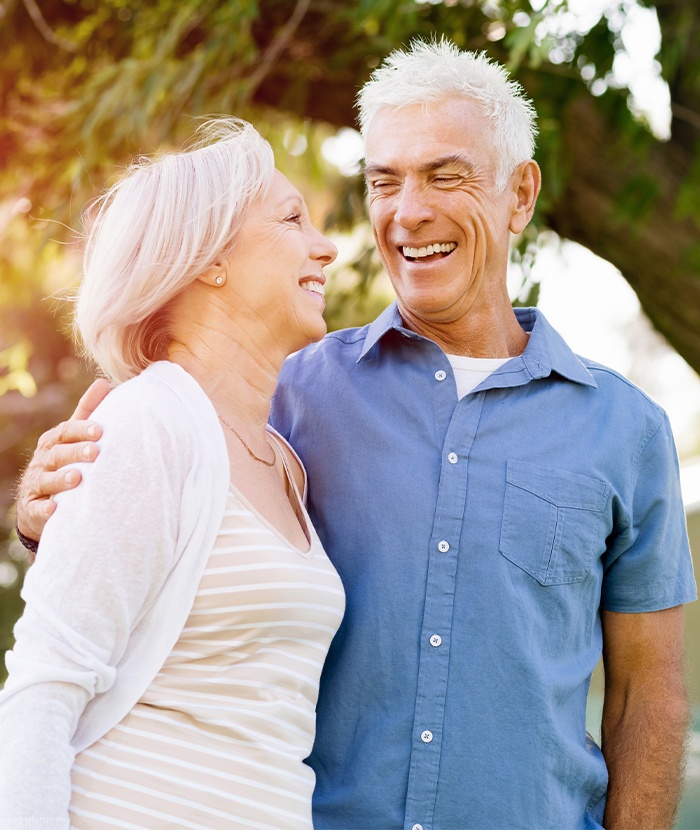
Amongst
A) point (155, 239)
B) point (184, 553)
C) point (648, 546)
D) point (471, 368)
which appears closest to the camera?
point (184, 553)

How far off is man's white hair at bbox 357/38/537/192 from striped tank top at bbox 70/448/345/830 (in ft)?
3.57

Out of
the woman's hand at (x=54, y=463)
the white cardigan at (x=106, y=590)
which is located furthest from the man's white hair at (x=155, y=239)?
the white cardigan at (x=106, y=590)

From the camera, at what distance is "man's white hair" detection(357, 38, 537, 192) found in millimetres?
2383

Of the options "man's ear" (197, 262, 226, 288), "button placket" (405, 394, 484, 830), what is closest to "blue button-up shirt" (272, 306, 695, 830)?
"button placket" (405, 394, 484, 830)

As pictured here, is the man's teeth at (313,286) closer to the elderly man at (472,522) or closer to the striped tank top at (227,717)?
the elderly man at (472,522)

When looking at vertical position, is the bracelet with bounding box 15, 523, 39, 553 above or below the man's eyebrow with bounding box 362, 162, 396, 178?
below

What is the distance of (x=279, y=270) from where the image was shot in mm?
2014

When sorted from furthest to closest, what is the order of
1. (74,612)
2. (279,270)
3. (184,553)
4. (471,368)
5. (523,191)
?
(523,191)
(471,368)
(279,270)
(184,553)
(74,612)

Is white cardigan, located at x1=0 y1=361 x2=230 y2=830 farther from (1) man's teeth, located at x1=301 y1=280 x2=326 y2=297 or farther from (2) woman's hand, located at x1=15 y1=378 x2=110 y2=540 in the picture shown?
(1) man's teeth, located at x1=301 y1=280 x2=326 y2=297

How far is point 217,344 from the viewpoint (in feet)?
6.51

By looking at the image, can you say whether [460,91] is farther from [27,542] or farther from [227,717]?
[227,717]

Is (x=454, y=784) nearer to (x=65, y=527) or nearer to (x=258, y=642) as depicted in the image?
(x=258, y=642)

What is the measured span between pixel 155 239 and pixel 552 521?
95 cm

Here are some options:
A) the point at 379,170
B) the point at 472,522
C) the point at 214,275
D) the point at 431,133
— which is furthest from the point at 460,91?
the point at 472,522
